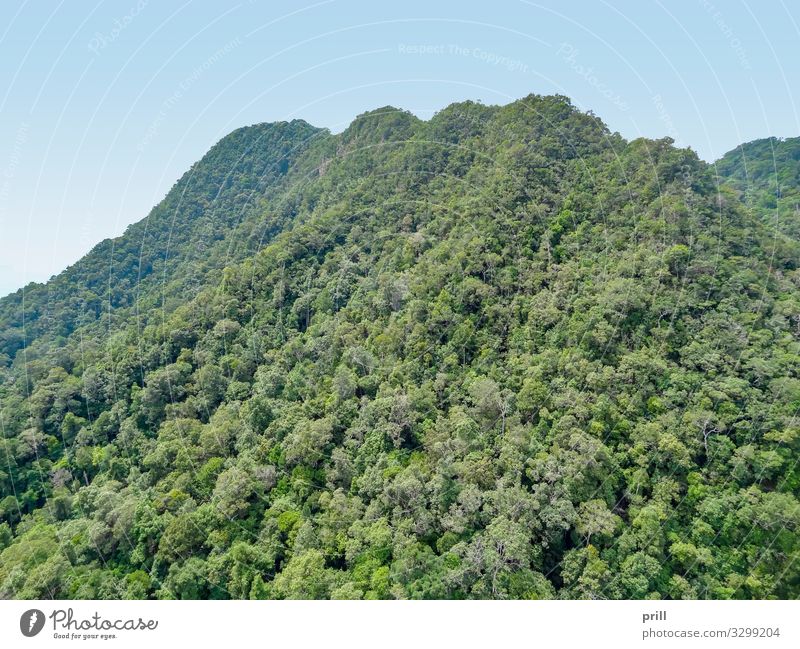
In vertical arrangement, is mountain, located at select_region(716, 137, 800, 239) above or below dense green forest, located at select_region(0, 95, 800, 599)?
above

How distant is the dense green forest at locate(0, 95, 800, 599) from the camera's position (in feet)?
71.2
